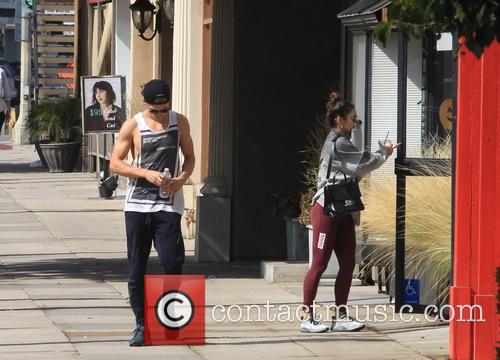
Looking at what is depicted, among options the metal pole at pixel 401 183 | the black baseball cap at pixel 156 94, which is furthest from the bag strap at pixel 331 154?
the black baseball cap at pixel 156 94

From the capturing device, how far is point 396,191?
10273 mm

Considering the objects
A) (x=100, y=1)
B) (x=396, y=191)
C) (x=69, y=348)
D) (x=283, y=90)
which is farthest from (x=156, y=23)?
(x=69, y=348)

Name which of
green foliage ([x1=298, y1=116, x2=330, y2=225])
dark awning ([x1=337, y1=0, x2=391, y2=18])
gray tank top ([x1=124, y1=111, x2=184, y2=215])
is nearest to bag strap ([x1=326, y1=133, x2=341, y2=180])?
gray tank top ([x1=124, y1=111, x2=184, y2=215])

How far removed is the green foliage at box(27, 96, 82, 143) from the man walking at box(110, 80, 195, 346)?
1599 cm

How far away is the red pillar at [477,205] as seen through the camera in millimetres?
8383

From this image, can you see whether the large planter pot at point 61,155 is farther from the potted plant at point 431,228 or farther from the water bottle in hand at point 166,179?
the water bottle in hand at point 166,179

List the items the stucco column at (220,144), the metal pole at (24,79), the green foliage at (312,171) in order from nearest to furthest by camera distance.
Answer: the green foliage at (312,171) < the stucco column at (220,144) < the metal pole at (24,79)

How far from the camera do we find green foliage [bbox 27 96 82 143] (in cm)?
2483

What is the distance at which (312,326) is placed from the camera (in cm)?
960

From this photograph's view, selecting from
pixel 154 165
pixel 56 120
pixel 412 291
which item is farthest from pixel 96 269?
pixel 56 120

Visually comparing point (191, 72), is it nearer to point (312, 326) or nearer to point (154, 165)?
point (312, 326)

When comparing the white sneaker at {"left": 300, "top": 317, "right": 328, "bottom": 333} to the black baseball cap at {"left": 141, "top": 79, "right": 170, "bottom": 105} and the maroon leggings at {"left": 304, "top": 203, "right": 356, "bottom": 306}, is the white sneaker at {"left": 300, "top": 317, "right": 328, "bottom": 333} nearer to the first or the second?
the maroon leggings at {"left": 304, "top": 203, "right": 356, "bottom": 306}

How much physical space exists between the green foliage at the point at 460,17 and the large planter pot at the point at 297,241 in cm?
721

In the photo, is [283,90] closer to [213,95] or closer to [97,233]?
[213,95]
